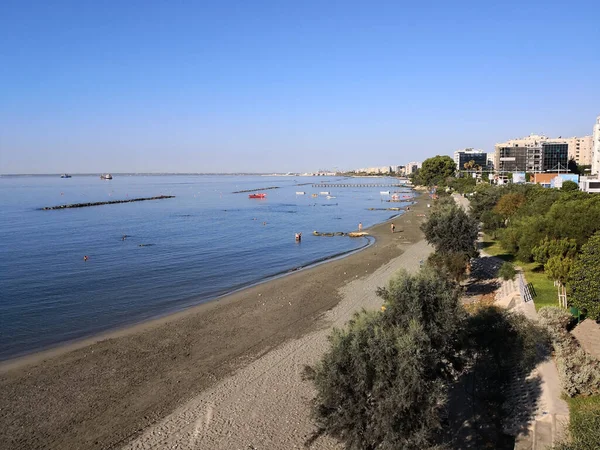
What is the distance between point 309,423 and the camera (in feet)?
41.6

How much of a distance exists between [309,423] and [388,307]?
3777mm

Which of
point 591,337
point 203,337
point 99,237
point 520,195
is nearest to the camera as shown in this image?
point 591,337

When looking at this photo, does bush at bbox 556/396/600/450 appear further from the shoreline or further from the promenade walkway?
the shoreline

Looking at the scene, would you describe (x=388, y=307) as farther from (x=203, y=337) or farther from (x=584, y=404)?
(x=203, y=337)

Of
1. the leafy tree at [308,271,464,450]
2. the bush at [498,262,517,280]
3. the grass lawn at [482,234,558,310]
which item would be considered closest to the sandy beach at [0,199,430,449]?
the leafy tree at [308,271,464,450]

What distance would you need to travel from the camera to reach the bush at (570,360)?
40.2ft

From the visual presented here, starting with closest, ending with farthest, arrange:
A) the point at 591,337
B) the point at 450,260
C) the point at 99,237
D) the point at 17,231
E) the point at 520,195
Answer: the point at 591,337
the point at 450,260
the point at 520,195
the point at 99,237
the point at 17,231

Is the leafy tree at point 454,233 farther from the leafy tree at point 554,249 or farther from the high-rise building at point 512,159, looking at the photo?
the high-rise building at point 512,159

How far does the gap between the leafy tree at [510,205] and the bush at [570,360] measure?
26.4m

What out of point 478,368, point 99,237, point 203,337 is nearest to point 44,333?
point 203,337

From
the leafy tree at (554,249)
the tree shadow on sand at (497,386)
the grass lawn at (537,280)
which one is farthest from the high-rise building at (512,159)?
the tree shadow on sand at (497,386)

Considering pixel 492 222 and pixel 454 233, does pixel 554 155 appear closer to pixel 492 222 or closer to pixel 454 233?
pixel 492 222

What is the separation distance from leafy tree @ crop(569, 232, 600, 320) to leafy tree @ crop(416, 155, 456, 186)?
123272mm

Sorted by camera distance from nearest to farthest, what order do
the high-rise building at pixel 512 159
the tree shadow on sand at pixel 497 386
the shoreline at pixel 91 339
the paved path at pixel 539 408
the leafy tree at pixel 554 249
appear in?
1. the paved path at pixel 539 408
2. the tree shadow on sand at pixel 497 386
3. the shoreline at pixel 91 339
4. the leafy tree at pixel 554 249
5. the high-rise building at pixel 512 159
